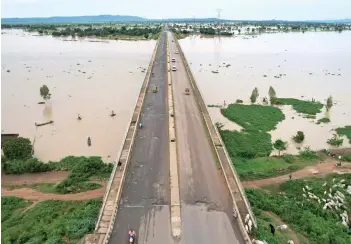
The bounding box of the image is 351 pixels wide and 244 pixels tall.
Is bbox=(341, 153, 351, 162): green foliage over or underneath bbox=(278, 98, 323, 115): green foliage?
underneath

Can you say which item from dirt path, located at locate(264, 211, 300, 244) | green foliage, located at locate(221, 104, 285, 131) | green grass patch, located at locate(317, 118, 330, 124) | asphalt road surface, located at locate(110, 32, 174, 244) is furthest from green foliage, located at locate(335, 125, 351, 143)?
dirt path, located at locate(264, 211, 300, 244)

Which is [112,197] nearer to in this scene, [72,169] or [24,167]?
[72,169]

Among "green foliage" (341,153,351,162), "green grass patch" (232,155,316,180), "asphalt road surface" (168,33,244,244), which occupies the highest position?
"asphalt road surface" (168,33,244,244)

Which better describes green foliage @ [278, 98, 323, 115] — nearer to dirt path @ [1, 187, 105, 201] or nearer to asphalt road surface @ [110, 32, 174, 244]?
asphalt road surface @ [110, 32, 174, 244]

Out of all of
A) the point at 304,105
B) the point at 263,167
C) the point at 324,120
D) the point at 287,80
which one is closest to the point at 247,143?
the point at 263,167

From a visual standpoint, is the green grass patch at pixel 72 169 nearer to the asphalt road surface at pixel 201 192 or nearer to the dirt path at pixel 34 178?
the dirt path at pixel 34 178

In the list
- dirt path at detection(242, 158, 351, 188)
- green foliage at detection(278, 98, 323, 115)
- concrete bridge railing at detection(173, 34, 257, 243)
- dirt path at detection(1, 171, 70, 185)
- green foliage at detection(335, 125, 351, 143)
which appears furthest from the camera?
green foliage at detection(278, 98, 323, 115)
